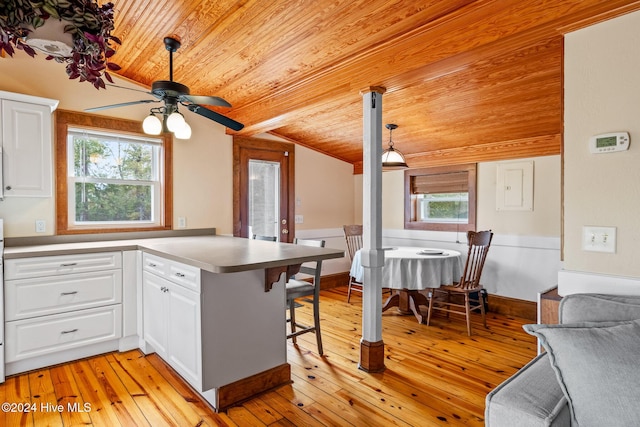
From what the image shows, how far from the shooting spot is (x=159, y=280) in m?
2.69

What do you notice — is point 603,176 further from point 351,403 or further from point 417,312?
point 417,312

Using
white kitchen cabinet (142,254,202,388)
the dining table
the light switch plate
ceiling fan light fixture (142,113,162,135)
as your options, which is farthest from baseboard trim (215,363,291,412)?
the light switch plate

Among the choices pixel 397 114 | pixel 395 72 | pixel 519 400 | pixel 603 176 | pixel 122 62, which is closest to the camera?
pixel 519 400

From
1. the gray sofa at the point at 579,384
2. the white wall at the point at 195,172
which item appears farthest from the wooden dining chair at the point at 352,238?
the gray sofa at the point at 579,384

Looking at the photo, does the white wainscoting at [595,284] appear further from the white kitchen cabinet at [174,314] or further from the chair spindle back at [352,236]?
the chair spindle back at [352,236]

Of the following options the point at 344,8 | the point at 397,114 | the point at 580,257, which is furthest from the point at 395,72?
the point at 580,257

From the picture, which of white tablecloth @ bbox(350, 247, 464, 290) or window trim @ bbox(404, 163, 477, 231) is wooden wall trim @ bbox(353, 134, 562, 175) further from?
white tablecloth @ bbox(350, 247, 464, 290)

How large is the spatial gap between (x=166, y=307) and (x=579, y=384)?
7.76 feet

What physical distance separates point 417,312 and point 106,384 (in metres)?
2.87

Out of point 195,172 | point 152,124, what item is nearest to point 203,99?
point 152,124

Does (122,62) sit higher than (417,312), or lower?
higher

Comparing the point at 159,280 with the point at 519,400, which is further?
the point at 159,280

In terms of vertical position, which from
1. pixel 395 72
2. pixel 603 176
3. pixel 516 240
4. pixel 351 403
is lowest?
pixel 351 403

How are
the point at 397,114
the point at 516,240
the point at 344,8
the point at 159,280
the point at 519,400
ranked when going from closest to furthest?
the point at 519,400
the point at 344,8
the point at 159,280
the point at 397,114
the point at 516,240
